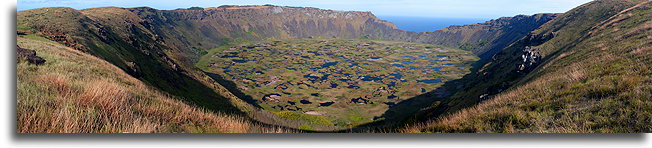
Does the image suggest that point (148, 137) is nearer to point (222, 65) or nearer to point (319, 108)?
point (319, 108)

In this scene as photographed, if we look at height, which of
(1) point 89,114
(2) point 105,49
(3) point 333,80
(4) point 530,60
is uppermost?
(3) point 333,80

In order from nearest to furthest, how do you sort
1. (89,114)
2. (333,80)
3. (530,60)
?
(89,114) < (530,60) < (333,80)

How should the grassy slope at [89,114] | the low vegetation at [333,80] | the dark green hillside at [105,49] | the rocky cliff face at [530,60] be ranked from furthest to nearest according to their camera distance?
the low vegetation at [333,80], the rocky cliff face at [530,60], the dark green hillside at [105,49], the grassy slope at [89,114]

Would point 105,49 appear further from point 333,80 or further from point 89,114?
point 333,80

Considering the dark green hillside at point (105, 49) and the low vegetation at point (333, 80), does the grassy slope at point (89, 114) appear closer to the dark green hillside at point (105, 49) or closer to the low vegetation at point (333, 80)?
the dark green hillside at point (105, 49)

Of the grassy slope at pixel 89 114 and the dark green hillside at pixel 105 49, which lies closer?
the grassy slope at pixel 89 114

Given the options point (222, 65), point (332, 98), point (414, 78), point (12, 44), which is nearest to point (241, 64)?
point (222, 65)

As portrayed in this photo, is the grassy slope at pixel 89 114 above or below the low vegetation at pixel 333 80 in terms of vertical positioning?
below

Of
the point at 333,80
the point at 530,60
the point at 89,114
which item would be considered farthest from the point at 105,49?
the point at 333,80

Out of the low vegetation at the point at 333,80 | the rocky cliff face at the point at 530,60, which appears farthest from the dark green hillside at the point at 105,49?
the rocky cliff face at the point at 530,60

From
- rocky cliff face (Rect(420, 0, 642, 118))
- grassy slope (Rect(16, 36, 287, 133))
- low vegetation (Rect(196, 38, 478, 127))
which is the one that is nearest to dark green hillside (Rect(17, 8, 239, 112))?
grassy slope (Rect(16, 36, 287, 133))

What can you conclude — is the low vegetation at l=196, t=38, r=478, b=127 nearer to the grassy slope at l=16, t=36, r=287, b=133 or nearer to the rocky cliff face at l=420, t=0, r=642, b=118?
the rocky cliff face at l=420, t=0, r=642, b=118
